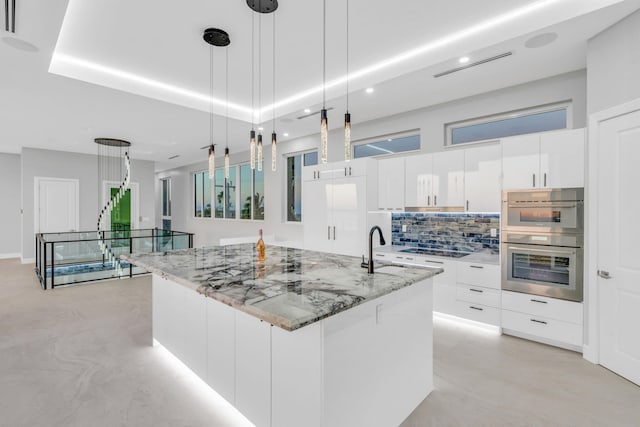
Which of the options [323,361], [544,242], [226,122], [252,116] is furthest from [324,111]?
[226,122]

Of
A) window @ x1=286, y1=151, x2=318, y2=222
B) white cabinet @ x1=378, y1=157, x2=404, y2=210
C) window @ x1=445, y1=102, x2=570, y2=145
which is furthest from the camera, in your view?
window @ x1=286, y1=151, x2=318, y2=222

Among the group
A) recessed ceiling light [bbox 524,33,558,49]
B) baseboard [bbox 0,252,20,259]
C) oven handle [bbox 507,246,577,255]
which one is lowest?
baseboard [bbox 0,252,20,259]

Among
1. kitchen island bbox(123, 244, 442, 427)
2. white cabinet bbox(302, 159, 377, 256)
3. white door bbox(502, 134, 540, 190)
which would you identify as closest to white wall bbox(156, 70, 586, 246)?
white door bbox(502, 134, 540, 190)

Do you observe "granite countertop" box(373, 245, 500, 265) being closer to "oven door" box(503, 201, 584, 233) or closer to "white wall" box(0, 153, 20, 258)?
"oven door" box(503, 201, 584, 233)

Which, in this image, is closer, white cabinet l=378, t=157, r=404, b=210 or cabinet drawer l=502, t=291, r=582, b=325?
cabinet drawer l=502, t=291, r=582, b=325

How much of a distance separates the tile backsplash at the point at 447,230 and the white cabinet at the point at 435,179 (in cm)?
36

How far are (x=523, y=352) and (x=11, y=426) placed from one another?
13.8 feet

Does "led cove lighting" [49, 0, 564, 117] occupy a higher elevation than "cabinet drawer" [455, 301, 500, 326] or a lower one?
higher

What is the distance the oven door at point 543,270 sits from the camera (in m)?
3.14

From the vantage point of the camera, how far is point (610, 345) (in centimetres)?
281

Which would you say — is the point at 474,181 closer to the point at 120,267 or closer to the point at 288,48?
the point at 288,48

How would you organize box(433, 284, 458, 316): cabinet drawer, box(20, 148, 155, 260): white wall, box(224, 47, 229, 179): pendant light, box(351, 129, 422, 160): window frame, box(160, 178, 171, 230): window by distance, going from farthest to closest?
1. box(160, 178, 171, 230): window
2. box(20, 148, 155, 260): white wall
3. box(351, 129, 422, 160): window frame
4. box(433, 284, 458, 316): cabinet drawer
5. box(224, 47, 229, 179): pendant light

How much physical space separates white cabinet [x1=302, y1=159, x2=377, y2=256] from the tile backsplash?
63cm

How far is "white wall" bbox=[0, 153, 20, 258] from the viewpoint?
28.9 feet
